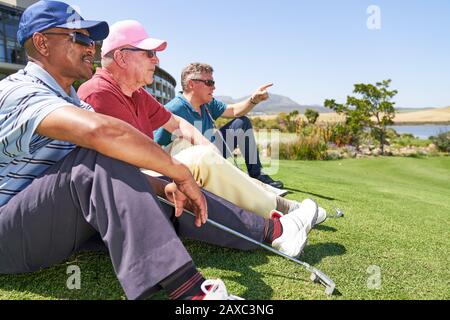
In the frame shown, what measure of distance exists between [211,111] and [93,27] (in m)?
2.97

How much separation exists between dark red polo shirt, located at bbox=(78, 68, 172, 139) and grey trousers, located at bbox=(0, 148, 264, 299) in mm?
928

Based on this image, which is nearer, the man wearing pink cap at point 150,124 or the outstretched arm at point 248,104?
the man wearing pink cap at point 150,124

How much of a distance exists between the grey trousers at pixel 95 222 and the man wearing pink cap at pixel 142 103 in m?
0.81

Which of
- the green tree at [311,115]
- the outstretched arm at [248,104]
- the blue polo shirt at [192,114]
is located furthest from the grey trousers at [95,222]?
the green tree at [311,115]

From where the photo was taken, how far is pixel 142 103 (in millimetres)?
2875

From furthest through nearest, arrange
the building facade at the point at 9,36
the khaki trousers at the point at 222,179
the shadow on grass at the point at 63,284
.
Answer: the building facade at the point at 9,36 < the khaki trousers at the point at 222,179 < the shadow on grass at the point at 63,284

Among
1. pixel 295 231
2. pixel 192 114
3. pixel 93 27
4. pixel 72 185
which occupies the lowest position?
pixel 295 231

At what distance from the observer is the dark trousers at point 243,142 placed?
15.8 ft

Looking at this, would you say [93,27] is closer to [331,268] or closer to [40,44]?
[40,44]

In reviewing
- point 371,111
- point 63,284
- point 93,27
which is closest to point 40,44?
point 93,27

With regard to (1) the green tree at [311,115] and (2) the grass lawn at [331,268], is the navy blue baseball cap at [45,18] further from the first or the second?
(1) the green tree at [311,115]

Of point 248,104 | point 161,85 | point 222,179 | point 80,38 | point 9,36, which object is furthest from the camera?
point 161,85
